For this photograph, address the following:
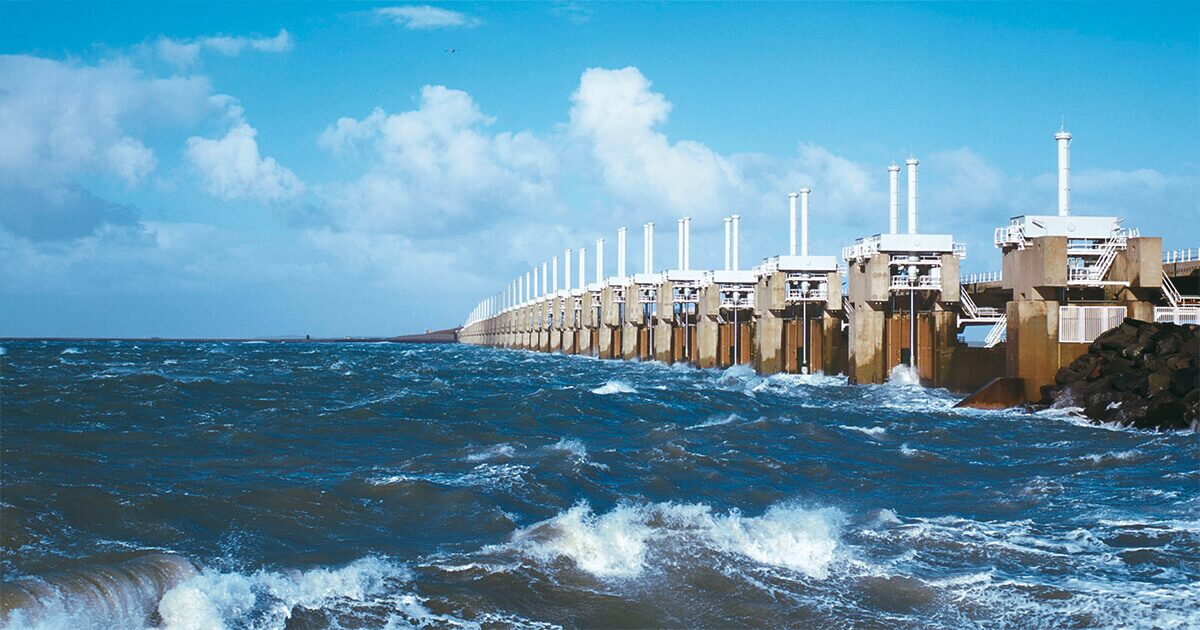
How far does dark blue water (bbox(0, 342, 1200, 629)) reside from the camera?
9.09m

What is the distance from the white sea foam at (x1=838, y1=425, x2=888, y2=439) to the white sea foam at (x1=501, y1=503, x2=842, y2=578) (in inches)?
380

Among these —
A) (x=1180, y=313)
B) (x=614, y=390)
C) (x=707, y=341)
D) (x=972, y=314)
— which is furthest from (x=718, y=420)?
(x=707, y=341)

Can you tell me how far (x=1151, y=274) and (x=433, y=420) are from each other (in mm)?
21285

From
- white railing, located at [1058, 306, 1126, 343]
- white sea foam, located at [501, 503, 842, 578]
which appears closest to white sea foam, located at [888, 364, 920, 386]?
white railing, located at [1058, 306, 1126, 343]

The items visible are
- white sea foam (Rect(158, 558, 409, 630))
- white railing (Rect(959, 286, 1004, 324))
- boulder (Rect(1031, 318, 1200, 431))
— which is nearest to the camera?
white sea foam (Rect(158, 558, 409, 630))

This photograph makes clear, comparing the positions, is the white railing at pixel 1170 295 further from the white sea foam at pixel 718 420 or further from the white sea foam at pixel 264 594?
the white sea foam at pixel 264 594

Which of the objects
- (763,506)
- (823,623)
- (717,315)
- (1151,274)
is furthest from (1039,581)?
(717,315)

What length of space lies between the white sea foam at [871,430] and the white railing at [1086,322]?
932cm

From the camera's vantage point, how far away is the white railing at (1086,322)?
29.7 m

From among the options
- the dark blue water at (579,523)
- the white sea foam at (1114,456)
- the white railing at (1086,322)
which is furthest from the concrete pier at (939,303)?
the white sea foam at (1114,456)

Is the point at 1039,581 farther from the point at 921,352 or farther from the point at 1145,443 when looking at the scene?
the point at 921,352

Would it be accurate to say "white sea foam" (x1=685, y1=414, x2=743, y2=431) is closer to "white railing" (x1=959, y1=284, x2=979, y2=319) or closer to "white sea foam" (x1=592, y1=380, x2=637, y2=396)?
"white sea foam" (x1=592, y1=380, x2=637, y2=396)

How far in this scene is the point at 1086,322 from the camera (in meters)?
29.8

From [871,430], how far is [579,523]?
12.8 metres
